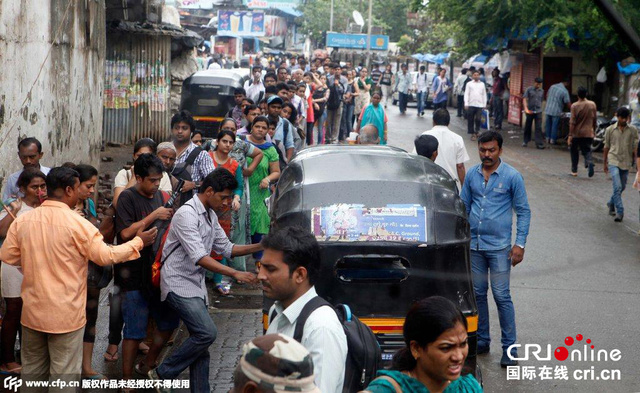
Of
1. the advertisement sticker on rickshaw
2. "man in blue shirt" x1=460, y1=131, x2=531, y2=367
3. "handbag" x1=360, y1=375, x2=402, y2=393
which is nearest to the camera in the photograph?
"handbag" x1=360, y1=375, x2=402, y2=393

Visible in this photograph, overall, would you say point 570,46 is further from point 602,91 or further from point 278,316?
point 278,316

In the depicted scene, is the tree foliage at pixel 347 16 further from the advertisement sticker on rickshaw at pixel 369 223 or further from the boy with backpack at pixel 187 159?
the advertisement sticker on rickshaw at pixel 369 223

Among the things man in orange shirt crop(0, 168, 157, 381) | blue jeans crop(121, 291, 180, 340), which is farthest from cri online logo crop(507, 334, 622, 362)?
man in orange shirt crop(0, 168, 157, 381)

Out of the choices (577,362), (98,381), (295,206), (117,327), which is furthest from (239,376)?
(577,362)

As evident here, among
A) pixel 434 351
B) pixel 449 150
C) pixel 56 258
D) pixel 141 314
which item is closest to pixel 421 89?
pixel 449 150

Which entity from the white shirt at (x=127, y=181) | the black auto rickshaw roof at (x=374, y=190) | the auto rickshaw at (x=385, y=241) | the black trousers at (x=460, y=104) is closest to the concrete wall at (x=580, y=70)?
the black trousers at (x=460, y=104)

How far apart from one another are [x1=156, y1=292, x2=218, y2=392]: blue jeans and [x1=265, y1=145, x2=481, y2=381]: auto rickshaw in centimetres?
78

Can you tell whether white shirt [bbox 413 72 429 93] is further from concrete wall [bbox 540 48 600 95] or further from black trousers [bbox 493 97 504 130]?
concrete wall [bbox 540 48 600 95]

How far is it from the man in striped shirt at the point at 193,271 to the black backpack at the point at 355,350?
6.59 ft

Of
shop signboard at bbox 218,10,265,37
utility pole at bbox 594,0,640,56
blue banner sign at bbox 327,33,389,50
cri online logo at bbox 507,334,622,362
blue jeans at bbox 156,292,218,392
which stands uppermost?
shop signboard at bbox 218,10,265,37

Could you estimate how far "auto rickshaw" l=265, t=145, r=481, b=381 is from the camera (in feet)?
19.0

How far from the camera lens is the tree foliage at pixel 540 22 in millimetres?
21562

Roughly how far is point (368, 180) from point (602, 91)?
785 inches

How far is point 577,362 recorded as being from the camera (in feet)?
24.8
